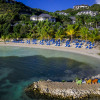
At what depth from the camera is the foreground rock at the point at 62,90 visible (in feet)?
35.3

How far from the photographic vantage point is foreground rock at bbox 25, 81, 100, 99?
35.3 feet

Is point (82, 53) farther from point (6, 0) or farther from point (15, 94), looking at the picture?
point (6, 0)

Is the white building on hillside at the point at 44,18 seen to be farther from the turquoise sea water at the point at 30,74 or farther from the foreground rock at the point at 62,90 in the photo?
the foreground rock at the point at 62,90

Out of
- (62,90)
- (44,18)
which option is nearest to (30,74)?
(62,90)

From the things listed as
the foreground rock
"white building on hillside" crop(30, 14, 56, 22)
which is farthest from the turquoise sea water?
"white building on hillside" crop(30, 14, 56, 22)

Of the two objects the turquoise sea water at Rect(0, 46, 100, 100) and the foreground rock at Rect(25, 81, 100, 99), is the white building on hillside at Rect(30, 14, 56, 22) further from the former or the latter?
the foreground rock at Rect(25, 81, 100, 99)

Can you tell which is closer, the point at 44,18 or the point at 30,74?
the point at 30,74

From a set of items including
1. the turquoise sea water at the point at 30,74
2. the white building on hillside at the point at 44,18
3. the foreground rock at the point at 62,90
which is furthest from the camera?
the white building on hillside at the point at 44,18

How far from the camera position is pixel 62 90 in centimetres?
1106

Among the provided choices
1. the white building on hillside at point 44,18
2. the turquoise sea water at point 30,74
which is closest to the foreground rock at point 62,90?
the turquoise sea water at point 30,74

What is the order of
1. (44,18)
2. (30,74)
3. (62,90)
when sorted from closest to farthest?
(62,90)
(30,74)
(44,18)

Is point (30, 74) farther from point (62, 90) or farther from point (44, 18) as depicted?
point (44, 18)

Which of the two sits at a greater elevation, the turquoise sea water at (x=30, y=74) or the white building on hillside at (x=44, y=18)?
the white building on hillside at (x=44, y=18)

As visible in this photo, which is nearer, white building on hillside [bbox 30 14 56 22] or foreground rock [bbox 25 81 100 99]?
foreground rock [bbox 25 81 100 99]
